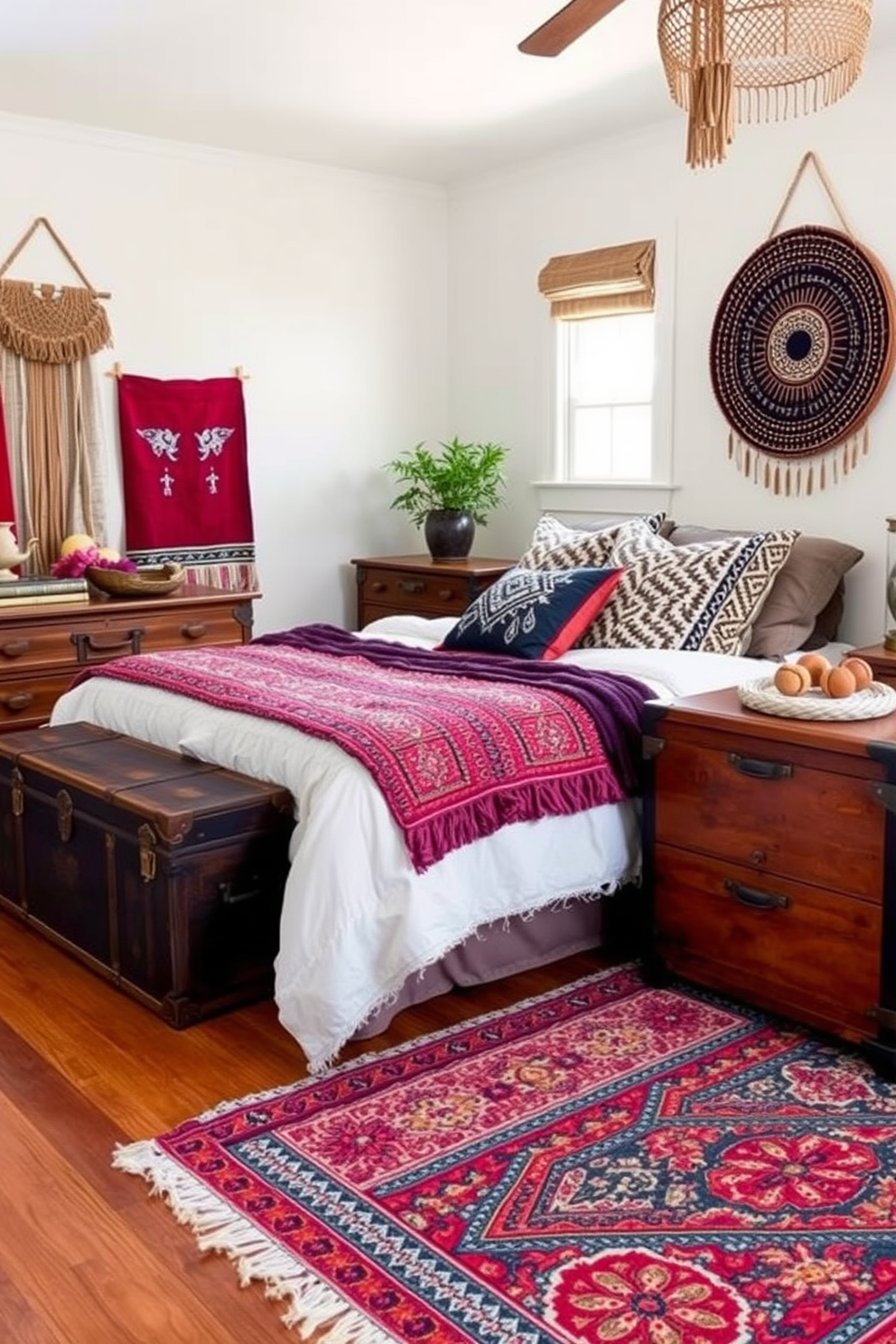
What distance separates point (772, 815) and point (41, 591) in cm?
270

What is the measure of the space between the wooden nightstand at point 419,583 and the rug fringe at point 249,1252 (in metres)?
2.94

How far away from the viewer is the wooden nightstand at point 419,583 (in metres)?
4.87

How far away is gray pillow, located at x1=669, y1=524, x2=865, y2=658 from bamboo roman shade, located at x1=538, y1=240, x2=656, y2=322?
1207 mm

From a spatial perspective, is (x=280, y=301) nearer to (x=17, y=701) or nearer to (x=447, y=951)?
(x=17, y=701)

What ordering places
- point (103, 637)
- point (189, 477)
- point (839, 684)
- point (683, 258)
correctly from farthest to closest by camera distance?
point (189, 477)
point (683, 258)
point (103, 637)
point (839, 684)

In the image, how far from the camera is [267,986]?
288 cm

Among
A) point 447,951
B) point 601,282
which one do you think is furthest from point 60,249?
point 447,951

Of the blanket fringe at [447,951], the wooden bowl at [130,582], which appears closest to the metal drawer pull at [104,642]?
the wooden bowl at [130,582]

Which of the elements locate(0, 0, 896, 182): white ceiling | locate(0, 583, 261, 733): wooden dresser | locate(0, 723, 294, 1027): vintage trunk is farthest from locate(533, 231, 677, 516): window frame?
locate(0, 723, 294, 1027): vintage trunk

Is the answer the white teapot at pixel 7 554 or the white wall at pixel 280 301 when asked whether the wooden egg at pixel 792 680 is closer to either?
the white teapot at pixel 7 554

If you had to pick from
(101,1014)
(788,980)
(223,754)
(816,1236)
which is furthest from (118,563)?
(816,1236)

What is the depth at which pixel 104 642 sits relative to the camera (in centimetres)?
430

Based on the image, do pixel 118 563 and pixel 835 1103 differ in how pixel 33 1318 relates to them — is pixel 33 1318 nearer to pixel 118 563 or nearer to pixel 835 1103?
pixel 835 1103

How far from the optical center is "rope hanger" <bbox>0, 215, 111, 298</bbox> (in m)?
4.52
